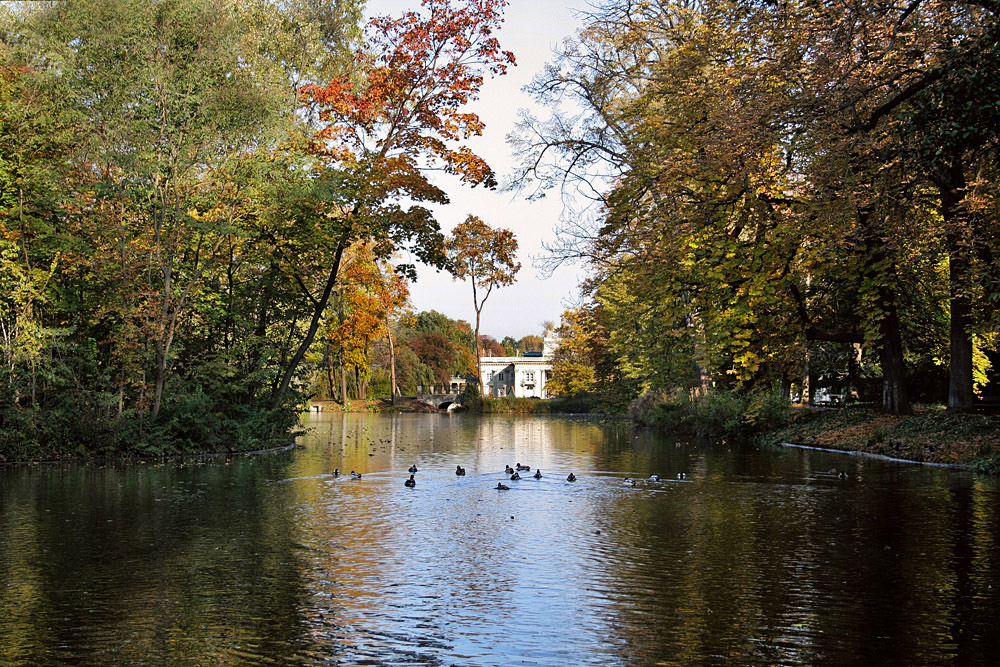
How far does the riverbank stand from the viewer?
1923 cm

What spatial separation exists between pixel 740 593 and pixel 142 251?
59.4 feet

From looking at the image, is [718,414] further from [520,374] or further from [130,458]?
[520,374]

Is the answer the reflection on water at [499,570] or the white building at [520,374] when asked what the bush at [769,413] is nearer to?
the reflection on water at [499,570]

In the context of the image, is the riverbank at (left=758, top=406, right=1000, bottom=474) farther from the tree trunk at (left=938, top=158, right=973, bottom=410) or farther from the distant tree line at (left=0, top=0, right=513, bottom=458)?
the distant tree line at (left=0, top=0, right=513, bottom=458)

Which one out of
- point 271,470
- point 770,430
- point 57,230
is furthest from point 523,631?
point 770,430

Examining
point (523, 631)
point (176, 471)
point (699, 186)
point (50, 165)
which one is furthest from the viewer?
point (699, 186)

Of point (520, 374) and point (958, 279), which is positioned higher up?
point (958, 279)

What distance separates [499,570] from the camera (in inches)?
367

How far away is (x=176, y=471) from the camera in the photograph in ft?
62.6

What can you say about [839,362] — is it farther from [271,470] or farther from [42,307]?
[42,307]

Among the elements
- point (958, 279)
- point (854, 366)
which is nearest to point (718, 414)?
point (958, 279)

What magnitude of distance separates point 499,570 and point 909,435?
1653 cm

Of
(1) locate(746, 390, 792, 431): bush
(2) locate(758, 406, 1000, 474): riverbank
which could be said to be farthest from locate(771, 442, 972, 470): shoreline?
(1) locate(746, 390, 792, 431): bush

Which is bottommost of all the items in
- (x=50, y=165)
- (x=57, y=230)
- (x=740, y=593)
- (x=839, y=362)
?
(x=740, y=593)
